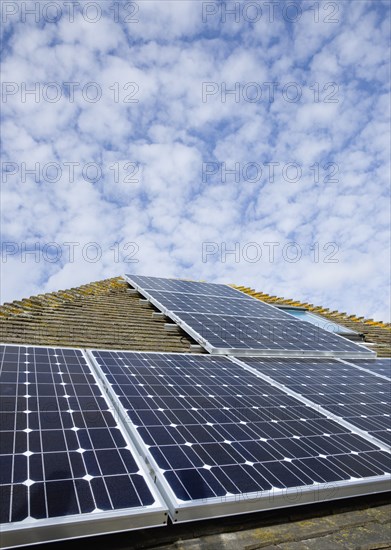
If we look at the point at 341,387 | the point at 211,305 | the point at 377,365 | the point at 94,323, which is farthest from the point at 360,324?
the point at 94,323

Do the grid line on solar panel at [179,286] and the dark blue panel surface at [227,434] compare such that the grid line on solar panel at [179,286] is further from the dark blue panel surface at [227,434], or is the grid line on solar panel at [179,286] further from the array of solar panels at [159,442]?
the dark blue panel surface at [227,434]

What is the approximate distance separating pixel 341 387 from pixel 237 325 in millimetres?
3928

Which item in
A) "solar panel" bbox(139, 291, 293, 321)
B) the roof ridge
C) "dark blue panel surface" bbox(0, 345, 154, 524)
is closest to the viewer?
"dark blue panel surface" bbox(0, 345, 154, 524)

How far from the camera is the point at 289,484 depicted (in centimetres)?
442

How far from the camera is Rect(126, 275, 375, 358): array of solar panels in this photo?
10172 mm

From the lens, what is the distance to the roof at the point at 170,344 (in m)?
3.88

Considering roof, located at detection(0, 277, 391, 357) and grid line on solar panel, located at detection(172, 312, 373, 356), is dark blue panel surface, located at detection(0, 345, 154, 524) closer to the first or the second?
roof, located at detection(0, 277, 391, 357)

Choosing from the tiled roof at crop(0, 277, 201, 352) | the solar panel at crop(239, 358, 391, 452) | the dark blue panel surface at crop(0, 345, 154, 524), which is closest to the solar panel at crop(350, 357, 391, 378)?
the solar panel at crop(239, 358, 391, 452)

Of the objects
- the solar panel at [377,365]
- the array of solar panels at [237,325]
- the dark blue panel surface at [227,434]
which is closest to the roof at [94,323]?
the array of solar panels at [237,325]

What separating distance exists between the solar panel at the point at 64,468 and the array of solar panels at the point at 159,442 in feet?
0.04

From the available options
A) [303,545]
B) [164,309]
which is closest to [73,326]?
[164,309]

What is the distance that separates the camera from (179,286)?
15812 millimetres

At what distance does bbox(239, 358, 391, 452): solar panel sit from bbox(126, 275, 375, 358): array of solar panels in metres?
0.60

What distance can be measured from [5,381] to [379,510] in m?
5.11
